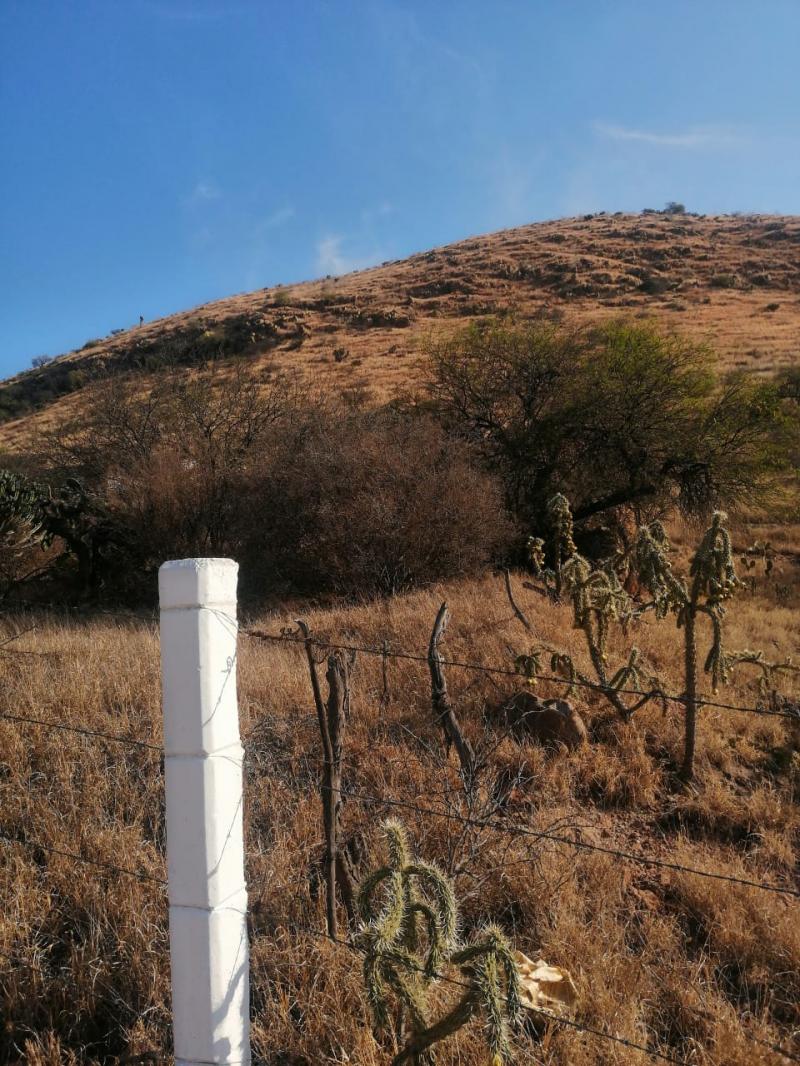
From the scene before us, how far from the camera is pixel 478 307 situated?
39.7 metres

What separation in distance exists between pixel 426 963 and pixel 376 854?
4.88 ft

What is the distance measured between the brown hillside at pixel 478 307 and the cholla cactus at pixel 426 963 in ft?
71.2

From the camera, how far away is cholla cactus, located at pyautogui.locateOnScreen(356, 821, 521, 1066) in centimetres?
191

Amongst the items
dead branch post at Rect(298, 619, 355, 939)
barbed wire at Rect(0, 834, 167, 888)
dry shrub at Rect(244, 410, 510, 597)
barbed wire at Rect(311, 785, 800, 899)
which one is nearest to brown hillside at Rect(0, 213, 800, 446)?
Result: dry shrub at Rect(244, 410, 510, 597)

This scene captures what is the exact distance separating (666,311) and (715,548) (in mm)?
35071

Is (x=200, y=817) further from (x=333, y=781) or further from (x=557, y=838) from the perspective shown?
(x=557, y=838)

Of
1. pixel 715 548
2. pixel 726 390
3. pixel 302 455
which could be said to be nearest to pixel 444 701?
pixel 715 548

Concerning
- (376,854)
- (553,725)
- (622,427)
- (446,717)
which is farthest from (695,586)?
(622,427)

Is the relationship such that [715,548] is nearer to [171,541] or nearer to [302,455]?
[302,455]

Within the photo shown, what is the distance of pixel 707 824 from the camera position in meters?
4.70

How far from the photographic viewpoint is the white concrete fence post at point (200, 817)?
2.00m

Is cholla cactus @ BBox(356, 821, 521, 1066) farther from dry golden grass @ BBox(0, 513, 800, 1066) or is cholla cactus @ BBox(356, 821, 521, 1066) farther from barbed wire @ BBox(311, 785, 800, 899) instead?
dry golden grass @ BBox(0, 513, 800, 1066)

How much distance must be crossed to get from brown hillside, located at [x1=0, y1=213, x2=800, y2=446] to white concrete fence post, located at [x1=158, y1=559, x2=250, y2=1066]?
21.6 meters

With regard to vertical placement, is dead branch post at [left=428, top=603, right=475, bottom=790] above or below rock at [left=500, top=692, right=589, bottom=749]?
above
